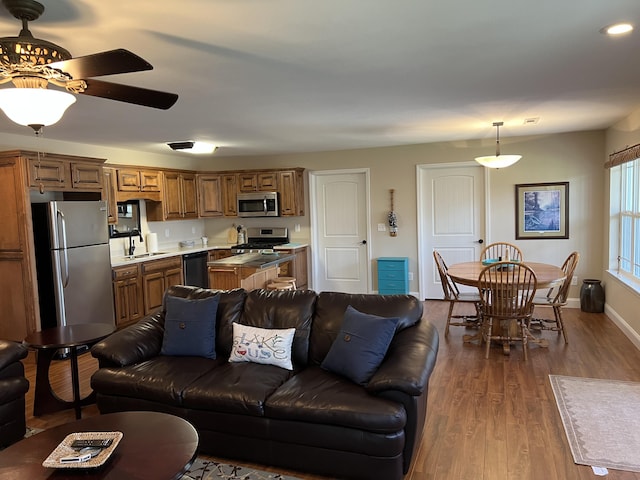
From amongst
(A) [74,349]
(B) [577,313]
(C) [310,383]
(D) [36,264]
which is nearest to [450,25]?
(C) [310,383]

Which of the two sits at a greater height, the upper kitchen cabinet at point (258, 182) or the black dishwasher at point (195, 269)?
the upper kitchen cabinet at point (258, 182)

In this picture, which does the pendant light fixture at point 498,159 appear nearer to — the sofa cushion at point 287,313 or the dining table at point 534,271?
the dining table at point 534,271

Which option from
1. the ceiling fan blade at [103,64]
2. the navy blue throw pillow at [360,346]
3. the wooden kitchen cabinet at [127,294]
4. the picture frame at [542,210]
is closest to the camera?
the ceiling fan blade at [103,64]

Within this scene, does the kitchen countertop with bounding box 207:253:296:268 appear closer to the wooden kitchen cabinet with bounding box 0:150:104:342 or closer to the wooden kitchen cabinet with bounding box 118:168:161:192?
the wooden kitchen cabinet with bounding box 0:150:104:342

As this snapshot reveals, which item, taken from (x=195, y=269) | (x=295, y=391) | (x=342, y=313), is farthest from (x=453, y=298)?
(x=195, y=269)

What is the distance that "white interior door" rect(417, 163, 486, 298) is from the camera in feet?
21.3

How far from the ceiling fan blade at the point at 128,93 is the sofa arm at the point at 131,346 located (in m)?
1.69

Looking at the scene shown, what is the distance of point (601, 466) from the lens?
247 centimetres

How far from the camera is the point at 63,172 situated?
4719mm

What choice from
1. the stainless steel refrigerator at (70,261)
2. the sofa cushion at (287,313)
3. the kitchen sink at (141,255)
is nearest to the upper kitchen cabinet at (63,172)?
the stainless steel refrigerator at (70,261)

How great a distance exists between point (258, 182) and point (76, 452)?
18.7 ft

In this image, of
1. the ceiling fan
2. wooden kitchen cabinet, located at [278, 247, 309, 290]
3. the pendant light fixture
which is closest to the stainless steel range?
wooden kitchen cabinet, located at [278, 247, 309, 290]

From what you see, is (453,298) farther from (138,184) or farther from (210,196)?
(138,184)

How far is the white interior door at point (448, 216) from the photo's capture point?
21.3 feet
